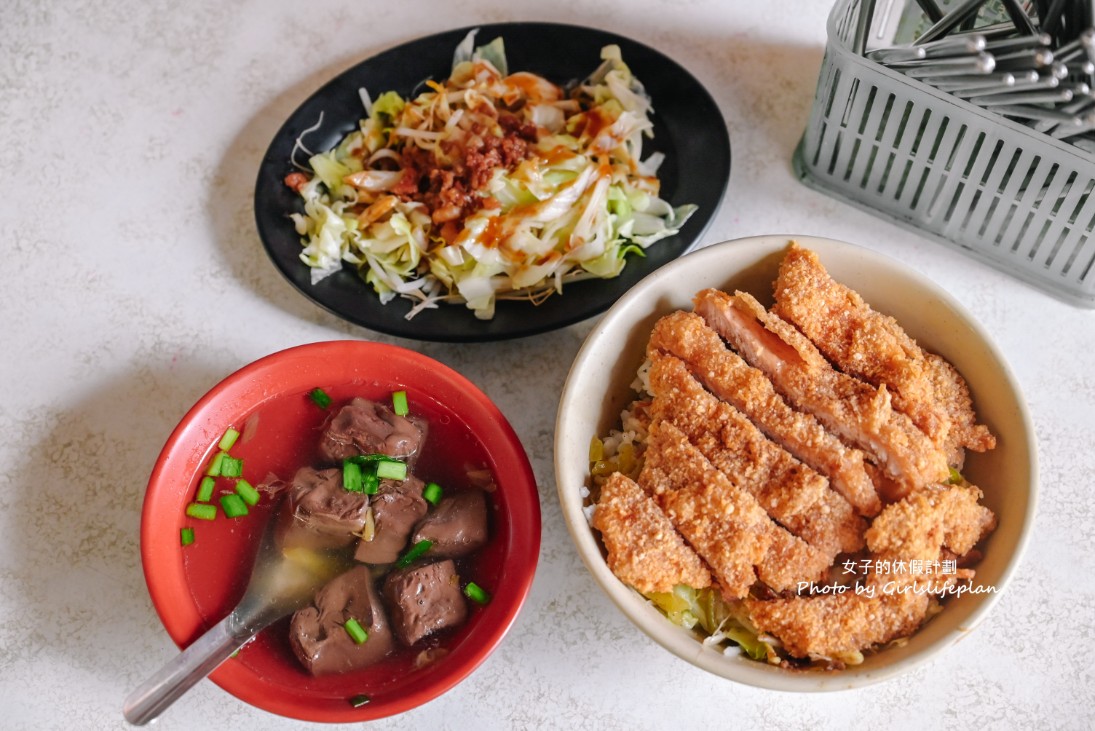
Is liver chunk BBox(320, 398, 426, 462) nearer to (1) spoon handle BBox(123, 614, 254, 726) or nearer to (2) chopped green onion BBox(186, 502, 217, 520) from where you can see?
(2) chopped green onion BBox(186, 502, 217, 520)

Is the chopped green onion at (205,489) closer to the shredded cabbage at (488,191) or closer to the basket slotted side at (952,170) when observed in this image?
the shredded cabbage at (488,191)

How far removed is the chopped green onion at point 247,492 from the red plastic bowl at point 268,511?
2 centimetres

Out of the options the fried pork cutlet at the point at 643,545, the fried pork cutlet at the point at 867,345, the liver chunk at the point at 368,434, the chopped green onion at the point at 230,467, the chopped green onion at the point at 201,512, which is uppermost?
the fried pork cutlet at the point at 867,345

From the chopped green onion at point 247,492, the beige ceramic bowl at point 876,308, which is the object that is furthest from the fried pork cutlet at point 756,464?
the chopped green onion at point 247,492

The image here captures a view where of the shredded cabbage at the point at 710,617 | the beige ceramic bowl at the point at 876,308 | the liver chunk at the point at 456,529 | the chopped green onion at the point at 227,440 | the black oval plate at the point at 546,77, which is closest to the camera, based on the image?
the beige ceramic bowl at the point at 876,308

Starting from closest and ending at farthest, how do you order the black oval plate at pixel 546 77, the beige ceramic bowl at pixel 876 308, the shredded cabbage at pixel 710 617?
the beige ceramic bowl at pixel 876 308 < the shredded cabbage at pixel 710 617 < the black oval plate at pixel 546 77

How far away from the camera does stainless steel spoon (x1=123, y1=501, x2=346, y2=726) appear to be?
167cm

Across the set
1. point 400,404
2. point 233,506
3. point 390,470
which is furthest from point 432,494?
point 233,506

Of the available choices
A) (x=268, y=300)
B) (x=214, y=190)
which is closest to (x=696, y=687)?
(x=268, y=300)

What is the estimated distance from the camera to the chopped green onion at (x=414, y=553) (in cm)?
191

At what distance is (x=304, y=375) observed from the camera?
2027 millimetres

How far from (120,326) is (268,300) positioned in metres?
0.42

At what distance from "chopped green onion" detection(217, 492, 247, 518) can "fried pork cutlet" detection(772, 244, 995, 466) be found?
1.29m

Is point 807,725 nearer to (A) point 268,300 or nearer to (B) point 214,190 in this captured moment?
(A) point 268,300
